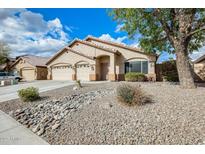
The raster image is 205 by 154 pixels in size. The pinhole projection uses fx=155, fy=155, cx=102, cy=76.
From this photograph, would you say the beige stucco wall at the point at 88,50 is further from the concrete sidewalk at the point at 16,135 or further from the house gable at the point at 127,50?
the concrete sidewalk at the point at 16,135

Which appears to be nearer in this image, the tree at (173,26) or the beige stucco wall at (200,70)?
the tree at (173,26)

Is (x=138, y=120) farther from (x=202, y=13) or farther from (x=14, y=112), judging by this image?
(x=202, y=13)

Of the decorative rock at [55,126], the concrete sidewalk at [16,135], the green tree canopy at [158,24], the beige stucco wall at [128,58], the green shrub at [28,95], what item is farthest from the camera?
the beige stucco wall at [128,58]

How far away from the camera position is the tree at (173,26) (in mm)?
9258

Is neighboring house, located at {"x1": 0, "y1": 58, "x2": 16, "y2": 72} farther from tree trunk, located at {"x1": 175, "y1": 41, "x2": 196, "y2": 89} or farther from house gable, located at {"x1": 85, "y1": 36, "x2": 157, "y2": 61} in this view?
tree trunk, located at {"x1": 175, "y1": 41, "x2": 196, "y2": 89}

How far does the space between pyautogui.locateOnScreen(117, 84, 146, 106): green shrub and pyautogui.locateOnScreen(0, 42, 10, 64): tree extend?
1281 inches

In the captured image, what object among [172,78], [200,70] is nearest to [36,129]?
[172,78]

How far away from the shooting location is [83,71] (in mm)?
20281

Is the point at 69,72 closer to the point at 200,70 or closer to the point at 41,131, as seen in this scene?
the point at 200,70

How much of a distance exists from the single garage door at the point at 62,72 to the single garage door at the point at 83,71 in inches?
47.9

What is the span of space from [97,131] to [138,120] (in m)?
1.36

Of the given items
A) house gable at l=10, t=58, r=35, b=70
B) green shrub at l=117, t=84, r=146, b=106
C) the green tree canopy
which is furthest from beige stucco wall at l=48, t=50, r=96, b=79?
green shrub at l=117, t=84, r=146, b=106

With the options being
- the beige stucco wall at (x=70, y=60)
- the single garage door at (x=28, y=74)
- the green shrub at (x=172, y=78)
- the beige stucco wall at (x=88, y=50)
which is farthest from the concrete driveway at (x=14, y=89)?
the green shrub at (x=172, y=78)
